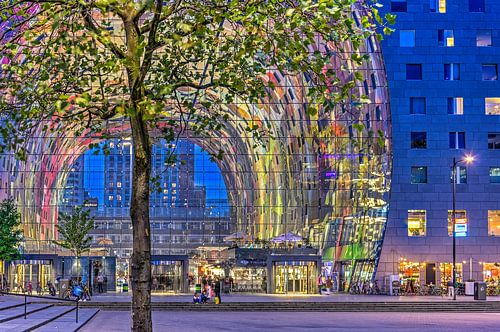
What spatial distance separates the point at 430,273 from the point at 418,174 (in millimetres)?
8151

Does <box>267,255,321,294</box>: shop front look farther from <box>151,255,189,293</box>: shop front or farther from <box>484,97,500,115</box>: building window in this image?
<box>484,97,500,115</box>: building window

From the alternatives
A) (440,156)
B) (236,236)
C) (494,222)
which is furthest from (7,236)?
(494,222)

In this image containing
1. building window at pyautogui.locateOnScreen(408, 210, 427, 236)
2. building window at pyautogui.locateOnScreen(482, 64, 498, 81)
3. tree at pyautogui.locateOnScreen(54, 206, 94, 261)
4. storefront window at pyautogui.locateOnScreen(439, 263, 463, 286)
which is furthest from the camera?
building window at pyautogui.locateOnScreen(482, 64, 498, 81)

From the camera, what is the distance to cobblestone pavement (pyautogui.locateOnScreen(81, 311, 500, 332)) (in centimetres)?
3781

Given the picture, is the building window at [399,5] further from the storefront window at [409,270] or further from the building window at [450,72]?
the storefront window at [409,270]

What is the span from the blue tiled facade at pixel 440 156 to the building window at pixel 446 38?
0.60 ft

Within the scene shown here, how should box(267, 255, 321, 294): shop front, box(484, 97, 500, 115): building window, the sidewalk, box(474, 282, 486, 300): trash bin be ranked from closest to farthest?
1. the sidewalk
2. box(474, 282, 486, 300): trash bin
3. box(267, 255, 321, 294): shop front
4. box(484, 97, 500, 115): building window

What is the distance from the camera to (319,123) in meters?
75.9

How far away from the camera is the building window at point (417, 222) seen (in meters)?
73.8

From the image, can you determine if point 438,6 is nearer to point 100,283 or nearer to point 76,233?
point 76,233

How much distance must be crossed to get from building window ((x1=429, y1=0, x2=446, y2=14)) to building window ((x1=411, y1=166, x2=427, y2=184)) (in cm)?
1297

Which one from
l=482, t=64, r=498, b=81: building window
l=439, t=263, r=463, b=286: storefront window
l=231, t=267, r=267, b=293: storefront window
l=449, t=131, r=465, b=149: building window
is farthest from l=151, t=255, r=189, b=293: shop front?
l=482, t=64, r=498, b=81: building window

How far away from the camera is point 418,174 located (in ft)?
243

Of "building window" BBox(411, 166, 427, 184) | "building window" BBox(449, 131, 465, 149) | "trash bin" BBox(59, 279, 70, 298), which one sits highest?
"building window" BBox(449, 131, 465, 149)
